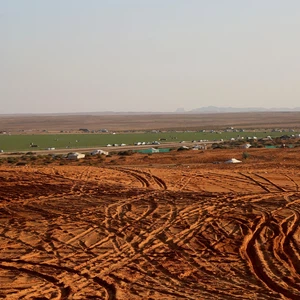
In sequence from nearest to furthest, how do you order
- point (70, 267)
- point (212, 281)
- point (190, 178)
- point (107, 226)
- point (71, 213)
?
point (212, 281) → point (70, 267) → point (107, 226) → point (71, 213) → point (190, 178)

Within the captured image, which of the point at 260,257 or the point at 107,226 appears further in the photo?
the point at 107,226

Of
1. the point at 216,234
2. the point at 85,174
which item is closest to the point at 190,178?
the point at 85,174

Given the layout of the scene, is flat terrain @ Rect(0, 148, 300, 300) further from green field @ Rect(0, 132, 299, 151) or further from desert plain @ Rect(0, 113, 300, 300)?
green field @ Rect(0, 132, 299, 151)

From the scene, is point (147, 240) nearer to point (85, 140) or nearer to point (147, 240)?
point (147, 240)

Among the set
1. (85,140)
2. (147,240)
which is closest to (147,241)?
(147,240)

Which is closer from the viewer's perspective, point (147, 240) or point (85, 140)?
point (147, 240)

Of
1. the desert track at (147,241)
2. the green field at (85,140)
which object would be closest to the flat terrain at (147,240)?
the desert track at (147,241)

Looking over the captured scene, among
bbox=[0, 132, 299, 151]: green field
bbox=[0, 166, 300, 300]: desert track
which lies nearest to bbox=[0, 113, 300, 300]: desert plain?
bbox=[0, 166, 300, 300]: desert track

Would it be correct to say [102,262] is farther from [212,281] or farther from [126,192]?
[126,192]
